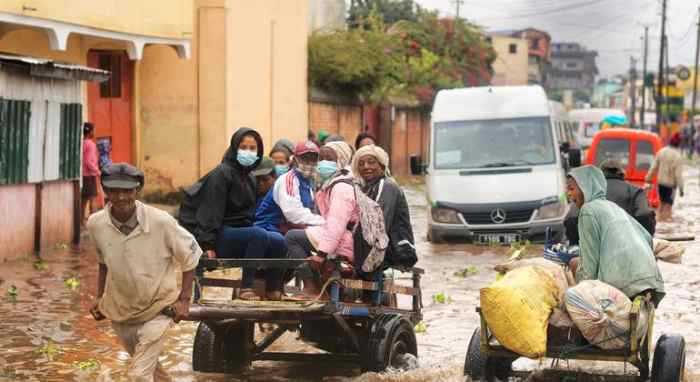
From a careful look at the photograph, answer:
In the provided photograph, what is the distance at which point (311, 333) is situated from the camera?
920 centimetres

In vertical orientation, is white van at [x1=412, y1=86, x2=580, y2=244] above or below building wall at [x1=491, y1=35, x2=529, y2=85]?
below

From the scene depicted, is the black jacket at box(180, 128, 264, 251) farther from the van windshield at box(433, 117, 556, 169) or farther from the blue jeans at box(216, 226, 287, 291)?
the van windshield at box(433, 117, 556, 169)

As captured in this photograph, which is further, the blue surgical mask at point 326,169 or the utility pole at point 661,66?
the utility pole at point 661,66

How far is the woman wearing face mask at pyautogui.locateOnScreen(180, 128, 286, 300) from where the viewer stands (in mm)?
8562

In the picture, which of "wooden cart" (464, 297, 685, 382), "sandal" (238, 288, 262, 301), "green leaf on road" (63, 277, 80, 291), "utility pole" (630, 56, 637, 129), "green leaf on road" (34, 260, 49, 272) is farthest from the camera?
"utility pole" (630, 56, 637, 129)

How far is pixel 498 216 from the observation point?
18.8m

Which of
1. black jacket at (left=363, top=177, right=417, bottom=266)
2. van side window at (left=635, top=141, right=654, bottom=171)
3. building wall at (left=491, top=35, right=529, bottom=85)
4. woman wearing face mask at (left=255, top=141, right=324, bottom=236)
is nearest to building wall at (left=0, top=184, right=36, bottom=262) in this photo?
woman wearing face mask at (left=255, top=141, right=324, bottom=236)

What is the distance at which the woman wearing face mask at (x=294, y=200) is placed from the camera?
901 centimetres

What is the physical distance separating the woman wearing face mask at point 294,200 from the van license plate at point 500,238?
9.90 meters

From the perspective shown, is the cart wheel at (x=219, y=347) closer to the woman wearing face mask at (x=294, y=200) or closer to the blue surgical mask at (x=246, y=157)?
the woman wearing face mask at (x=294, y=200)

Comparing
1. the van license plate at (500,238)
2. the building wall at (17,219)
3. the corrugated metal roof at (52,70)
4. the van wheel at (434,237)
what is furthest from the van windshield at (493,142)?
the building wall at (17,219)

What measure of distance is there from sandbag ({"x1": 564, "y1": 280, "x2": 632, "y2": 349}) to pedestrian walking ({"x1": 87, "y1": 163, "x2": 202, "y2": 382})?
90.6 inches

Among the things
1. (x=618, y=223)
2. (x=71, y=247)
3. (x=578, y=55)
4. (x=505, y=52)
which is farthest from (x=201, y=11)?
(x=578, y=55)

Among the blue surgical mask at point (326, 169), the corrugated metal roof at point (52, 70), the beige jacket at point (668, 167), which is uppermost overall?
the corrugated metal roof at point (52, 70)
